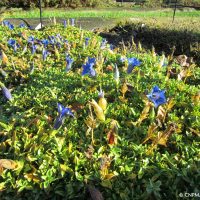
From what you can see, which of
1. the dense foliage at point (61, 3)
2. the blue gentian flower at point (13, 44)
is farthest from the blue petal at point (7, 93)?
the dense foliage at point (61, 3)

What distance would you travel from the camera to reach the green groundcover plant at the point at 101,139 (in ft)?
5.86

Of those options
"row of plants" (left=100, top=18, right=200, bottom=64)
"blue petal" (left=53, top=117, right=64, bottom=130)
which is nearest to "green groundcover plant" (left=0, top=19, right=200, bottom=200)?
"blue petal" (left=53, top=117, right=64, bottom=130)

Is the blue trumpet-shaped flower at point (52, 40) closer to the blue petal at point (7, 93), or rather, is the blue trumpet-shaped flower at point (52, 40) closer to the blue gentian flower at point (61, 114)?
the blue petal at point (7, 93)

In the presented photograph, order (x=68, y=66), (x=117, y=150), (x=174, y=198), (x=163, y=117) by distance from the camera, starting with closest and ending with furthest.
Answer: (x=174, y=198) → (x=117, y=150) → (x=163, y=117) → (x=68, y=66)

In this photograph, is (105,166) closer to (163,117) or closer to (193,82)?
(163,117)

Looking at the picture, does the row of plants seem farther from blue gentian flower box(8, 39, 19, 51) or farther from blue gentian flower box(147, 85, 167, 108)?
blue gentian flower box(147, 85, 167, 108)

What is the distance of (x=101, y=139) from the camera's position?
2037 millimetres

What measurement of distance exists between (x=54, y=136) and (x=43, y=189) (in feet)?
1.05

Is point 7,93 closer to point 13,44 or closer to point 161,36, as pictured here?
point 13,44

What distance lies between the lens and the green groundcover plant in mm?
1785

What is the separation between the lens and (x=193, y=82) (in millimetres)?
2996

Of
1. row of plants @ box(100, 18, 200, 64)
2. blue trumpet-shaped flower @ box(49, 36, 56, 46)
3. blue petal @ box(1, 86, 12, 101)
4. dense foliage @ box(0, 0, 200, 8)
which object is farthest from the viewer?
dense foliage @ box(0, 0, 200, 8)

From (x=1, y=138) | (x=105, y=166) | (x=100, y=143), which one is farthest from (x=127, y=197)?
(x=1, y=138)

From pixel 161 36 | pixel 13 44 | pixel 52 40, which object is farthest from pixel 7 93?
pixel 161 36
